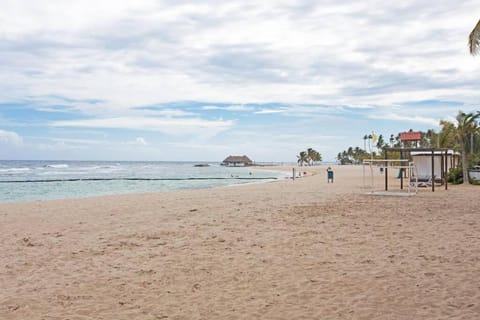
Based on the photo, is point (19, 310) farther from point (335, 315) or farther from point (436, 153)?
point (436, 153)

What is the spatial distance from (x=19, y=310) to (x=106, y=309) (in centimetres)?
82

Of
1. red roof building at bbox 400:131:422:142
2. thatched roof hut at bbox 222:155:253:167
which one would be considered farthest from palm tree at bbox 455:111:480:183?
thatched roof hut at bbox 222:155:253:167

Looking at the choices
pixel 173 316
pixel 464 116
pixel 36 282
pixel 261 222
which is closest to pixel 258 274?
pixel 173 316

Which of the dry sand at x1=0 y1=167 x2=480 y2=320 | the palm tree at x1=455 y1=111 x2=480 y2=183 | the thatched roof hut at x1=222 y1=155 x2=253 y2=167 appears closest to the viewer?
the dry sand at x1=0 y1=167 x2=480 y2=320

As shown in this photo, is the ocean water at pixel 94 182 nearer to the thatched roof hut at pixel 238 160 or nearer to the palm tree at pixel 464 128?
the palm tree at pixel 464 128

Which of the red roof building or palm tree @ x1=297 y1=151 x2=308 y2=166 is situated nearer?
the red roof building

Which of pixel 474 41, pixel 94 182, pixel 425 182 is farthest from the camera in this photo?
pixel 94 182

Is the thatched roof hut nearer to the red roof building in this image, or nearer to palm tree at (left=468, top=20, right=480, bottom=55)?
the red roof building

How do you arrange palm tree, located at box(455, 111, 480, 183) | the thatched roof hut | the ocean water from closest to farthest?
1. palm tree, located at box(455, 111, 480, 183)
2. the ocean water
3. the thatched roof hut

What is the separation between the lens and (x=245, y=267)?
6.02m

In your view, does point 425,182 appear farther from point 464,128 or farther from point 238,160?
point 238,160

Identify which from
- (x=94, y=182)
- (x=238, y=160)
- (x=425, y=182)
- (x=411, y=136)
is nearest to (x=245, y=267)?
(x=425, y=182)

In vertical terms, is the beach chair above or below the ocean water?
above

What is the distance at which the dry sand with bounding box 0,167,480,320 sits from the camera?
4.45 m
